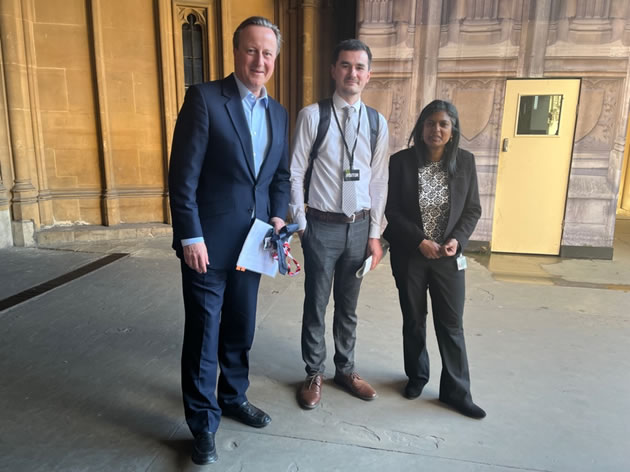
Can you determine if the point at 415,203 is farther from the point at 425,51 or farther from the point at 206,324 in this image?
the point at 425,51

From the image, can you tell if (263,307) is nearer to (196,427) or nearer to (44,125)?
(196,427)

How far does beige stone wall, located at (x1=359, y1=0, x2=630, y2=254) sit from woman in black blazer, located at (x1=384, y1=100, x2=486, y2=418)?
3.85 meters

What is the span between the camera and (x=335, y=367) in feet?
9.78

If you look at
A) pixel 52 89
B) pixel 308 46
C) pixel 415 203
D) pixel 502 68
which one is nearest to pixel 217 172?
pixel 415 203

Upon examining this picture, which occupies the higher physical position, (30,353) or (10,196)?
(10,196)

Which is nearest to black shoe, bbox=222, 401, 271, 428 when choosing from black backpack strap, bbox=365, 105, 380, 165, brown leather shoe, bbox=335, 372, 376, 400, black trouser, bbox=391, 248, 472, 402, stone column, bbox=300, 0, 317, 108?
brown leather shoe, bbox=335, 372, 376, 400

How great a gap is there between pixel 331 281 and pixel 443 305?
64 centimetres

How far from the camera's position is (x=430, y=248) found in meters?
2.50

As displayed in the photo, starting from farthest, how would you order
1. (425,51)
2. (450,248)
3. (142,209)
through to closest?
1. (142,209)
2. (425,51)
3. (450,248)

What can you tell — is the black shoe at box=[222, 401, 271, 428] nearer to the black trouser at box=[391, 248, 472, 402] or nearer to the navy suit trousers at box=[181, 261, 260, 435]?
the navy suit trousers at box=[181, 261, 260, 435]

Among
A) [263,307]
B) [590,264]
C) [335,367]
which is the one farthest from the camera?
[590,264]

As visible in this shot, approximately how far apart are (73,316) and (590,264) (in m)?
5.73

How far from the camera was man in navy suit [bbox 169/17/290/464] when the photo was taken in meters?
2.05

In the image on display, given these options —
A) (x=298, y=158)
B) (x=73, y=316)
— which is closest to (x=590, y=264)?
(x=298, y=158)
